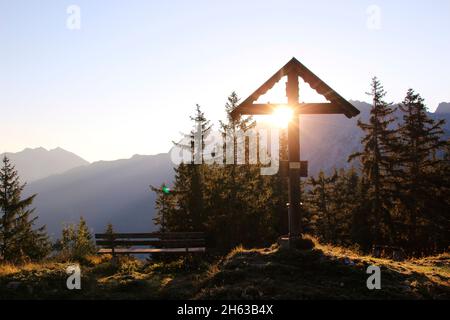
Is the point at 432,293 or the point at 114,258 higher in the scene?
the point at 432,293

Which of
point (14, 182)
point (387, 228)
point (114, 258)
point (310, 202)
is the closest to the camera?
point (114, 258)

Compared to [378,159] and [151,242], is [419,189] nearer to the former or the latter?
[378,159]

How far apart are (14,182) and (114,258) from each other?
27636 millimetres

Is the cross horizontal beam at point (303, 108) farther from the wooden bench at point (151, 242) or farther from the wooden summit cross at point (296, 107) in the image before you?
the wooden bench at point (151, 242)

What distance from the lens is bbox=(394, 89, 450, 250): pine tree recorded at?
29394 mm

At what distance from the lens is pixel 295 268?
31.3ft

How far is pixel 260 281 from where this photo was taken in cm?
851

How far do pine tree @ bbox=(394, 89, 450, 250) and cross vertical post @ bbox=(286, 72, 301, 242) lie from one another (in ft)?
68.9

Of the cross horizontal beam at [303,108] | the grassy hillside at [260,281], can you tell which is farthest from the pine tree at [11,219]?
the cross horizontal beam at [303,108]

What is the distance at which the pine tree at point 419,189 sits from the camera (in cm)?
2939

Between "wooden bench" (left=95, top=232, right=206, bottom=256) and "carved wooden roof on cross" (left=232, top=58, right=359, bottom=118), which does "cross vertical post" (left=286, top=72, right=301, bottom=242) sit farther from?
"wooden bench" (left=95, top=232, right=206, bottom=256)
